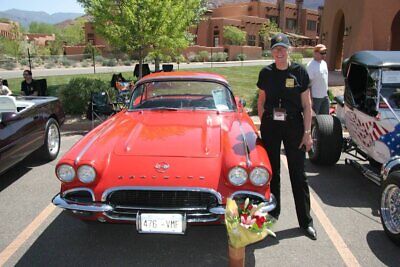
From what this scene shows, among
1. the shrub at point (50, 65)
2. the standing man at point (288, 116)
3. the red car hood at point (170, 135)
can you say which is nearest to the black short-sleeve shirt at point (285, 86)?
the standing man at point (288, 116)

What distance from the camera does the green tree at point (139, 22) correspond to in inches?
372

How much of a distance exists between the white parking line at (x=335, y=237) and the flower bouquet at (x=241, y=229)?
3.45 feet

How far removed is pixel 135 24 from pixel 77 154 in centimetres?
661

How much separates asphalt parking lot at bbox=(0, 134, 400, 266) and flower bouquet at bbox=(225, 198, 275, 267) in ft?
1.93

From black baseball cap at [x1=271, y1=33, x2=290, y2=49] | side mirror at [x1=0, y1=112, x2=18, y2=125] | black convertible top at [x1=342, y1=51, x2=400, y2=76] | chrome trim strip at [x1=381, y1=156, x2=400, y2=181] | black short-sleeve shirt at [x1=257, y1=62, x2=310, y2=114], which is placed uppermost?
black baseball cap at [x1=271, y1=33, x2=290, y2=49]

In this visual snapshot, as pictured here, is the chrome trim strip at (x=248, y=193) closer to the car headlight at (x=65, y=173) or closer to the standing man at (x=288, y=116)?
the standing man at (x=288, y=116)

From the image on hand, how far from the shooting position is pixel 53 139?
656 centimetres

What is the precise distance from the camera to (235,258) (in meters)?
2.89

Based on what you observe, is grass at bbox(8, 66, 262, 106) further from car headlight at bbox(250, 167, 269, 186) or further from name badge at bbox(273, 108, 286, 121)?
car headlight at bbox(250, 167, 269, 186)

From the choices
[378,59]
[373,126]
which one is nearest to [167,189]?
[373,126]

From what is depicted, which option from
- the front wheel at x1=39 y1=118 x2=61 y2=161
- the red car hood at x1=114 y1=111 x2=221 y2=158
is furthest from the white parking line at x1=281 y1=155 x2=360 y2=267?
the front wheel at x1=39 y1=118 x2=61 y2=161

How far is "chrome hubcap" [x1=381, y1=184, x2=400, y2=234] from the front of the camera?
371cm

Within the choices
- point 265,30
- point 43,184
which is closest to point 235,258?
point 43,184

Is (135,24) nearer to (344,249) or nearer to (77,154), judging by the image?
(77,154)
